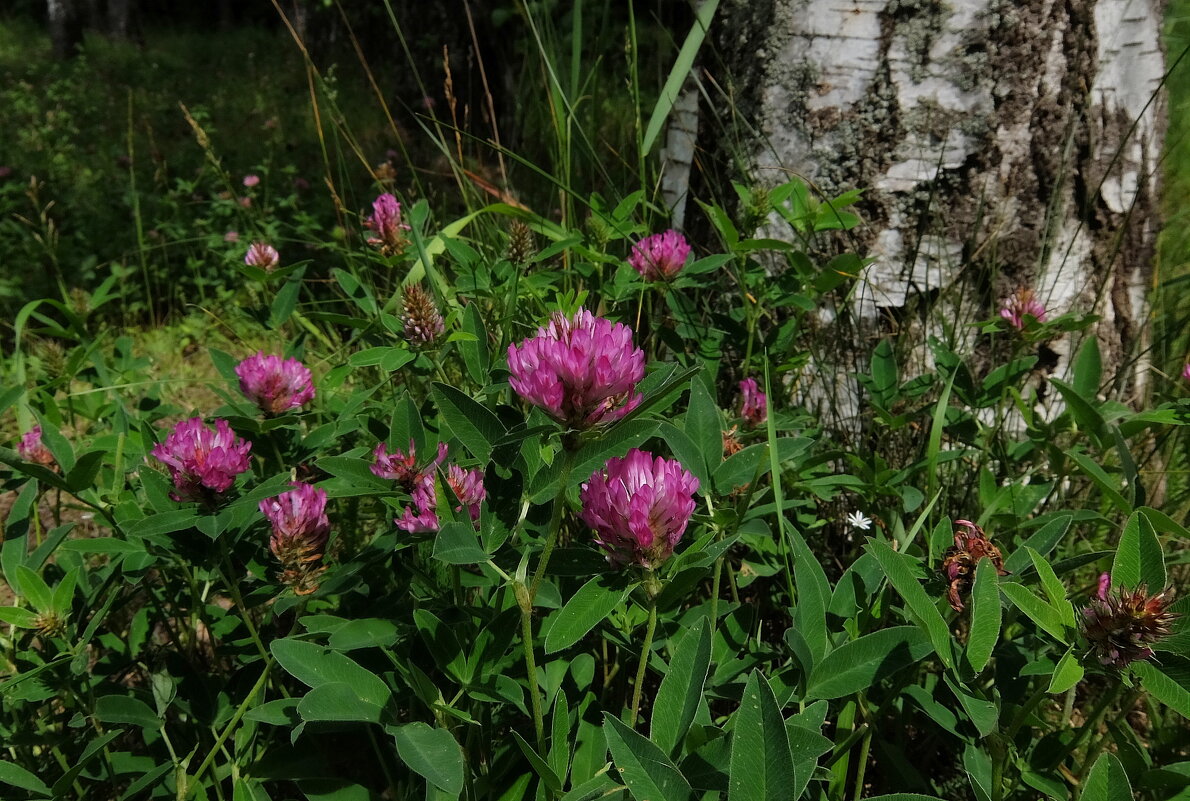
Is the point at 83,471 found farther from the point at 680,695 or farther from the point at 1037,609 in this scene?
the point at 1037,609

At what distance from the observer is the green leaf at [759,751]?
0.65 meters

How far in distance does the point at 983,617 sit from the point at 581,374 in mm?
479

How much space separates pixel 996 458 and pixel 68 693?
151cm

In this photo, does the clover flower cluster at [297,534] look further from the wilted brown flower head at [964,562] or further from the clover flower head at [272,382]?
the wilted brown flower head at [964,562]

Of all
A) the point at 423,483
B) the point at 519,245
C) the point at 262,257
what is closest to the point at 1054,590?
the point at 423,483

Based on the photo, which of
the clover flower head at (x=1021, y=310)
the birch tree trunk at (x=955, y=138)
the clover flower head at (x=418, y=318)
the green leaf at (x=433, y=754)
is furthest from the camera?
the birch tree trunk at (x=955, y=138)

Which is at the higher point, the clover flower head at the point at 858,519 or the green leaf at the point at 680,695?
the green leaf at the point at 680,695

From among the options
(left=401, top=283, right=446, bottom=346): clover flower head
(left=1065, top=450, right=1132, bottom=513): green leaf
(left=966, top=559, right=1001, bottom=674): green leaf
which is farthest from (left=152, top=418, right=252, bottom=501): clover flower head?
(left=1065, top=450, right=1132, bottom=513): green leaf

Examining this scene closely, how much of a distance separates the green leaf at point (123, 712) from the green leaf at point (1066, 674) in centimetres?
102

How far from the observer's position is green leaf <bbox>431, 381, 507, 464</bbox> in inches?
31.1

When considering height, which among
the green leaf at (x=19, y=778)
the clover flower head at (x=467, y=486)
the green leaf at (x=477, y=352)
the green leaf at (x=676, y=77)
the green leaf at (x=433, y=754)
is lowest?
the green leaf at (x=19, y=778)

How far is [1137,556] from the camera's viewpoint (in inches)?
31.6

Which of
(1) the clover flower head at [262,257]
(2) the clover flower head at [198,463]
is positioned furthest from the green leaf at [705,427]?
(1) the clover flower head at [262,257]

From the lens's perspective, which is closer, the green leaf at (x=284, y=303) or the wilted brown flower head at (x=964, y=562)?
the wilted brown flower head at (x=964, y=562)
